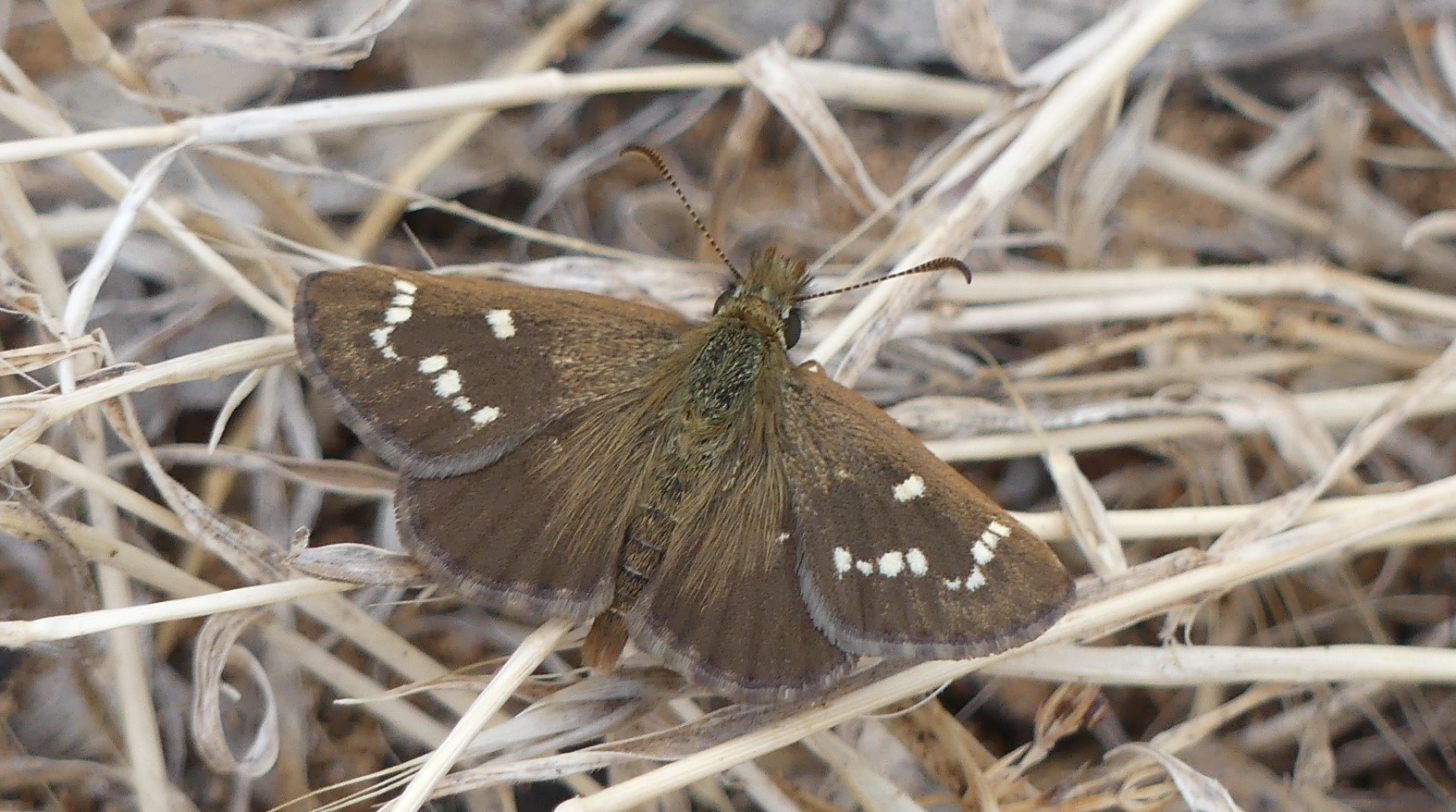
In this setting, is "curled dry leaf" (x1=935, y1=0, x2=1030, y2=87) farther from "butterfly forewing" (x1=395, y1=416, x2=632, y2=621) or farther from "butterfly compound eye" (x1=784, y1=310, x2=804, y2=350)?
"butterfly forewing" (x1=395, y1=416, x2=632, y2=621)

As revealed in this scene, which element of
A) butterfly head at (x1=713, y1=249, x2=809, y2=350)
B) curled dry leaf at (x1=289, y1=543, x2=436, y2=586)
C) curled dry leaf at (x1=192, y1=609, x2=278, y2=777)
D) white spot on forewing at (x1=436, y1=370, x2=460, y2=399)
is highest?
butterfly head at (x1=713, y1=249, x2=809, y2=350)

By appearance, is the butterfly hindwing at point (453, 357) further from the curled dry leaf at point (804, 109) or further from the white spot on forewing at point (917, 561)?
the curled dry leaf at point (804, 109)

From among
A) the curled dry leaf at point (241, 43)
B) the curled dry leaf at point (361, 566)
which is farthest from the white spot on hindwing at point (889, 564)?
the curled dry leaf at point (241, 43)

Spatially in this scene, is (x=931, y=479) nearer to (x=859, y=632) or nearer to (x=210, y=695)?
(x=859, y=632)

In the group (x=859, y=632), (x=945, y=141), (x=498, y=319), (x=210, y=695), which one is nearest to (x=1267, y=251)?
(x=945, y=141)

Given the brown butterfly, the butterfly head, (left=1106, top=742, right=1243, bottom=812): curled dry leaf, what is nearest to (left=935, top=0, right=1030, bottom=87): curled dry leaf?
the butterfly head

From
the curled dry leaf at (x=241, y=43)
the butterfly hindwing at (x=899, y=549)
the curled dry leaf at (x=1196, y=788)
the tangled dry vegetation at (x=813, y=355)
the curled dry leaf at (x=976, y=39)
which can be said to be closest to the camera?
the butterfly hindwing at (x=899, y=549)

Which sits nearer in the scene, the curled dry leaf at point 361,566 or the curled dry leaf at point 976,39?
the curled dry leaf at point 361,566
